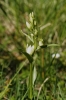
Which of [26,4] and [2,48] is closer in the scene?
[2,48]

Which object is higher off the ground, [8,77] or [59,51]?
[59,51]

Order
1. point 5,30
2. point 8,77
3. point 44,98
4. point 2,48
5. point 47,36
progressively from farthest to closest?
point 5,30, point 47,36, point 2,48, point 8,77, point 44,98

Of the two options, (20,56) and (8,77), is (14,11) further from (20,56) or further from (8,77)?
(8,77)

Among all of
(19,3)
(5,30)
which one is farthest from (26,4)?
(5,30)

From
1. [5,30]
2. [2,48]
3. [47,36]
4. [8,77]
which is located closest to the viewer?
[8,77]

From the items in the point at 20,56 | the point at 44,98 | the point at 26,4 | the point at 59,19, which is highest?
the point at 26,4

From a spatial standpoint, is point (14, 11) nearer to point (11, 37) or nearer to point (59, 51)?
point (11, 37)
